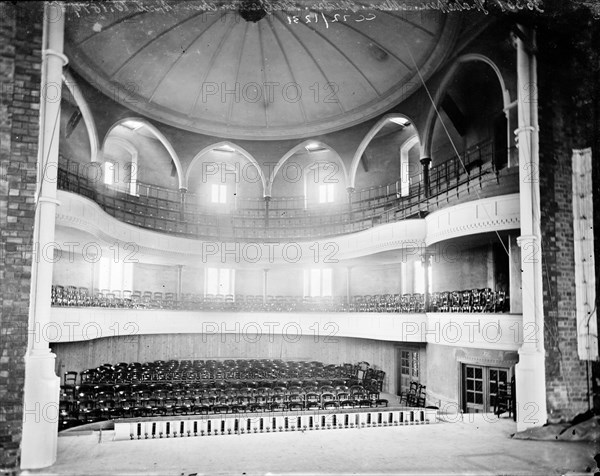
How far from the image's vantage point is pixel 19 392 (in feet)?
30.9

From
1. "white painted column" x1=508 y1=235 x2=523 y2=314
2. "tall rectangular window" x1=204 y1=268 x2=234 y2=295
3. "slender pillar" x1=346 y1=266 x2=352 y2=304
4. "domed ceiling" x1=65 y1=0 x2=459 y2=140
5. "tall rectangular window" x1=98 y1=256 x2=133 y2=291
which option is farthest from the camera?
"tall rectangular window" x1=204 y1=268 x2=234 y2=295

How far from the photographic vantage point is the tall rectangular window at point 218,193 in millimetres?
26578

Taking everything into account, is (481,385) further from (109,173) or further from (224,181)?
(109,173)

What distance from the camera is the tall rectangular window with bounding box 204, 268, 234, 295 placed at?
2555 centimetres

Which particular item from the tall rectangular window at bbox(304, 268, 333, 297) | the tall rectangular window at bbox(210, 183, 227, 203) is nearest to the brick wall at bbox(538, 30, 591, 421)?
the tall rectangular window at bbox(304, 268, 333, 297)

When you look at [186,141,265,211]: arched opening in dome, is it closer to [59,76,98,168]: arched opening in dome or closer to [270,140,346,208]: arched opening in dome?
[270,140,346,208]: arched opening in dome

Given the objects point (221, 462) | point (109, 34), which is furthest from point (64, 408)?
point (109, 34)

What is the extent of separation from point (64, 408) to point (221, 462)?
20.5ft

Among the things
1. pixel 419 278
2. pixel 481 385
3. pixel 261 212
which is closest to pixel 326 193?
pixel 261 212

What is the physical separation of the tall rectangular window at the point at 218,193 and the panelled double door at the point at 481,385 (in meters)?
14.9

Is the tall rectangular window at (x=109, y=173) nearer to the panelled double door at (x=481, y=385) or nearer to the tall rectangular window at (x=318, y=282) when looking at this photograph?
the tall rectangular window at (x=318, y=282)

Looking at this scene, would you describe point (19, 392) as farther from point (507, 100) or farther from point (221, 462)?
point (507, 100)

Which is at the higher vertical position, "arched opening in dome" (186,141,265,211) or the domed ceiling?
the domed ceiling

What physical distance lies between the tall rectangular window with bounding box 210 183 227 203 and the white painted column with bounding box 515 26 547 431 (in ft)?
55.8
